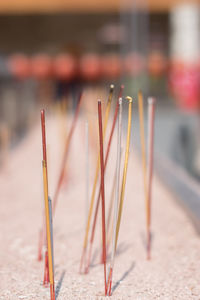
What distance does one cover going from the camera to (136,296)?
1113mm

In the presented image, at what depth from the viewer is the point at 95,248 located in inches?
58.6

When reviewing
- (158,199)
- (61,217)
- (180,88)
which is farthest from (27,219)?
(180,88)

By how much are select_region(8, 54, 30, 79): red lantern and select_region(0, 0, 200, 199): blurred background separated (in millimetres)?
12

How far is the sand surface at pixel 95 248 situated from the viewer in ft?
3.80

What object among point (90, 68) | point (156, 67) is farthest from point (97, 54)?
point (156, 67)

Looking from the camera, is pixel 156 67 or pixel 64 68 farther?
pixel 64 68

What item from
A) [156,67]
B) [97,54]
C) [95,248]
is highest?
[97,54]

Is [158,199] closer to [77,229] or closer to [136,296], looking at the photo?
[77,229]

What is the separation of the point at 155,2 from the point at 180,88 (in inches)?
129

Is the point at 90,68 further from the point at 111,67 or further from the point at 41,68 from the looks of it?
the point at 41,68

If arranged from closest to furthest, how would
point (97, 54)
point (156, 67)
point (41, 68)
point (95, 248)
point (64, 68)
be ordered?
point (95, 248)
point (156, 67)
point (41, 68)
point (64, 68)
point (97, 54)

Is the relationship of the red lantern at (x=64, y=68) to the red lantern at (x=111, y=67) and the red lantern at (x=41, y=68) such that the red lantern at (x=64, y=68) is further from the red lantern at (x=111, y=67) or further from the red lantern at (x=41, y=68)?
the red lantern at (x=111, y=67)

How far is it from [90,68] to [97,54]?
91 centimetres

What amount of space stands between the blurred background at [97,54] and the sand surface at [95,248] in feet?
3.88
